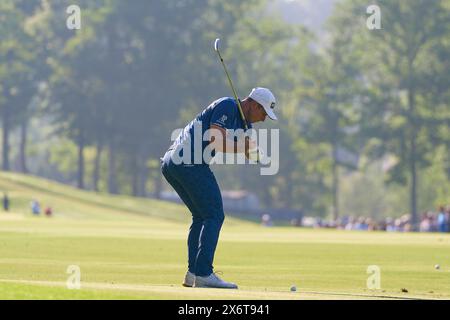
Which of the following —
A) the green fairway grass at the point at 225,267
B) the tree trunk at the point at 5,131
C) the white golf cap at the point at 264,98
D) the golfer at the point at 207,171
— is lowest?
the green fairway grass at the point at 225,267

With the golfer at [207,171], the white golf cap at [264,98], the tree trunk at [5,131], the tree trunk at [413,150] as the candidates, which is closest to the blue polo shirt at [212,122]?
the golfer at [207,171]

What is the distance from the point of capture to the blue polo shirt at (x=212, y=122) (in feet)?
50.5

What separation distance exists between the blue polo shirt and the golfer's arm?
0.08 metres

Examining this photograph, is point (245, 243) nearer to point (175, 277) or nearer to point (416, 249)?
point (416, 249)

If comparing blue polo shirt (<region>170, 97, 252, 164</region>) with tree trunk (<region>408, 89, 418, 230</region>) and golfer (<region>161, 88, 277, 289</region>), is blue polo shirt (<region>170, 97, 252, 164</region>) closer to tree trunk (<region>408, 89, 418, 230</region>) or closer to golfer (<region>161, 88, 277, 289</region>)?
golfer (<region>161, 88, 277, 289</region>)

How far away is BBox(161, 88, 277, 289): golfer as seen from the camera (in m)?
15.5

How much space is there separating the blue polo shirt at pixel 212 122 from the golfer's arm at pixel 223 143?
8 centimetres

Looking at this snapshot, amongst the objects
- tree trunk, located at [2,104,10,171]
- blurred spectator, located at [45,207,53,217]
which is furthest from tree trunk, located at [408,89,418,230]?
blurred spectator, located at [45,207,53,217]

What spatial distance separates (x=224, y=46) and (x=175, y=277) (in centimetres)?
9521

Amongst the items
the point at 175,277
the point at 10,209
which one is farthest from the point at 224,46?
the point at 175,277

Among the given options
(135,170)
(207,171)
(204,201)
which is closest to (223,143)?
(207,171)

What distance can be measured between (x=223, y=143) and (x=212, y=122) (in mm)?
280

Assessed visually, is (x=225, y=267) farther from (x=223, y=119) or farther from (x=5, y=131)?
(x=5, y=131)
